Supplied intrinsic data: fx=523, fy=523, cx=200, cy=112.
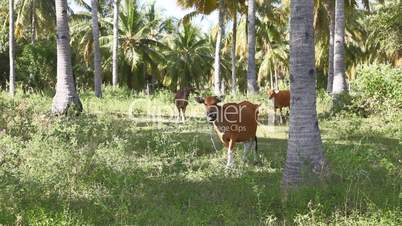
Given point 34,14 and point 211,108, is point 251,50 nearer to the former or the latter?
point 211,108

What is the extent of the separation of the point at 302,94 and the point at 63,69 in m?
8.89

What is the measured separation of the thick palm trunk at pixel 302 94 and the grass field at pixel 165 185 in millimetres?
428

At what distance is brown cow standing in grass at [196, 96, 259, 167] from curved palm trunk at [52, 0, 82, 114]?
5.95m

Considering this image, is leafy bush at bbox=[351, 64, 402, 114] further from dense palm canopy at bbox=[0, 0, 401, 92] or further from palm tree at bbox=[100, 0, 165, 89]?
palm tree at bbox=[100, 0, 165, 89]

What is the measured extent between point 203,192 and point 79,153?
2.00 m

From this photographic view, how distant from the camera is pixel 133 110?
61.5ft

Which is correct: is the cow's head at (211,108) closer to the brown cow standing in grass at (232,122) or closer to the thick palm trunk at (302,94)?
the brown cow standing in grass at (232,122)

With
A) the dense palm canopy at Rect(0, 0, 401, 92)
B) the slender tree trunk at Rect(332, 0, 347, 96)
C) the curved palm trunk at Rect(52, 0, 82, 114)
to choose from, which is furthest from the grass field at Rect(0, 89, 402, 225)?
the dense palm canopy at Rect(0, 0, 401, 92)

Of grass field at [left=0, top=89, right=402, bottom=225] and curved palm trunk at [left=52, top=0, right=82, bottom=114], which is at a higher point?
curved palm trunk at [left=52, top=0, right=82, bottom=114]

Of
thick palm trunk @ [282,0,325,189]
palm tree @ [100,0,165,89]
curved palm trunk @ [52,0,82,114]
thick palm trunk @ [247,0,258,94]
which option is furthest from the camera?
palm tree @ [100,0,165,89]

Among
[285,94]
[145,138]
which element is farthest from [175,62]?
[145,138]

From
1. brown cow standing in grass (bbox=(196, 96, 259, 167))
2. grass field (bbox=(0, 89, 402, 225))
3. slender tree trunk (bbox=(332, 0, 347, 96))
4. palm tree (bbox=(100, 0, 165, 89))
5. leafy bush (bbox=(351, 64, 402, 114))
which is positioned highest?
palm tree (bbox=(100, 0, 165, 89))

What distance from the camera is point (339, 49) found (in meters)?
17.6

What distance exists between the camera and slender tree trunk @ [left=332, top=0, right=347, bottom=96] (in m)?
17.3
